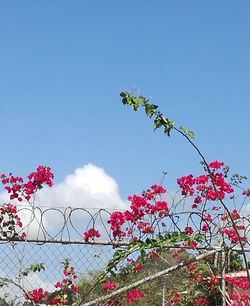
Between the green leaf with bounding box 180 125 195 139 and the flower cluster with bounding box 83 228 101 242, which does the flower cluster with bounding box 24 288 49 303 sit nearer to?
the flower cluster with bounding box 83 228 101 242

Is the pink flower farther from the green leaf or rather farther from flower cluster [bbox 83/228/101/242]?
the green leaf

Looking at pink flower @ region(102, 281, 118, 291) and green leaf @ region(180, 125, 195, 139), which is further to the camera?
pink flower @ region(102, 281, 118, 291)

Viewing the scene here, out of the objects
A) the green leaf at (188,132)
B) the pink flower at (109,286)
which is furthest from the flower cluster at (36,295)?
the green leaf at (188,132)

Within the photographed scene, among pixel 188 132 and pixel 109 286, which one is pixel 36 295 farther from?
pixel 188 132

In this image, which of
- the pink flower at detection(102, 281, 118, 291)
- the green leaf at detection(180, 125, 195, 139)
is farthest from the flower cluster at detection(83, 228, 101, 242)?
the green leaf at detection(180, 125, 195, 139)

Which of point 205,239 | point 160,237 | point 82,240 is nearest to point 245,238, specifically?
point 205,239

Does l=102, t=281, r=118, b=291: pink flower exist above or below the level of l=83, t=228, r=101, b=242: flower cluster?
below

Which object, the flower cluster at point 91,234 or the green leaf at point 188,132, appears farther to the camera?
the flower cluster at point 91,234

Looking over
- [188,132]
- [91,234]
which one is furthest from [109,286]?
[188,132]

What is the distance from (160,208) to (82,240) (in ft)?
2.63

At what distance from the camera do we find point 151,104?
4.54m

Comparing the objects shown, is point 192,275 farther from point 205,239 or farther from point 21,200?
point 21,200

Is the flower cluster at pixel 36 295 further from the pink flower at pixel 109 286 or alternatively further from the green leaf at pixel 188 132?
the green leaf at pixel 188 132

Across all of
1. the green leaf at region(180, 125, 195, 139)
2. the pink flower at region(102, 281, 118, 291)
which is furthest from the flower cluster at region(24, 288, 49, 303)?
the green leaf at region(180, 125, 195, 139)
